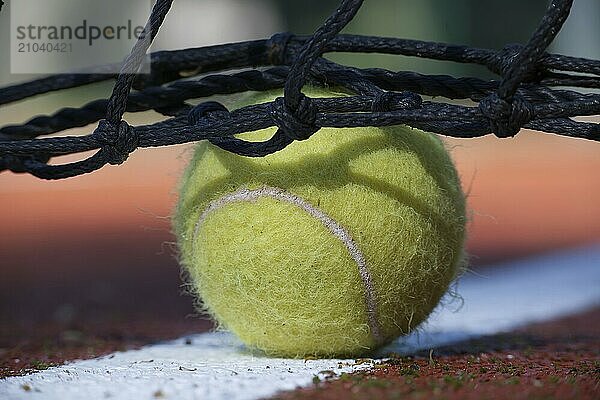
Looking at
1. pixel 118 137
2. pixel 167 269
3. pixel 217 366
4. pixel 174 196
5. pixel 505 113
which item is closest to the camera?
pixel 505 113

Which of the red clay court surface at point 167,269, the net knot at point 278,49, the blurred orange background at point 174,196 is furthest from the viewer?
the blurred orange background at point 174,196

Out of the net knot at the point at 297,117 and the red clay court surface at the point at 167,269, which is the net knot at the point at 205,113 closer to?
the net knot at the point at 297,117

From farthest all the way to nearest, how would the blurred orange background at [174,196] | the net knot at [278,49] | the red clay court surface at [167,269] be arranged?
1. the blurred orange background at [174,196]
2. the net knot at [278,49]
3. the red clay court surface at [167,269]

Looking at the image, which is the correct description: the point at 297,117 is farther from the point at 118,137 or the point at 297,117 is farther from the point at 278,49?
the point at 278,49

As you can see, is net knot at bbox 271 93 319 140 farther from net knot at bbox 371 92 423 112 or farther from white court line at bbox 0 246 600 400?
white court line at bbox 0 246 600 400

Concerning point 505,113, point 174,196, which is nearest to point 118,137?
point 174,196

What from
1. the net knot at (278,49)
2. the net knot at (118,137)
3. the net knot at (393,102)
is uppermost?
the net knot at (278,49)

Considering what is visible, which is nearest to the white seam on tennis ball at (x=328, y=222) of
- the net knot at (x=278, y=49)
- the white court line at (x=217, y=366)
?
the white court line at (x=217, y=366)
